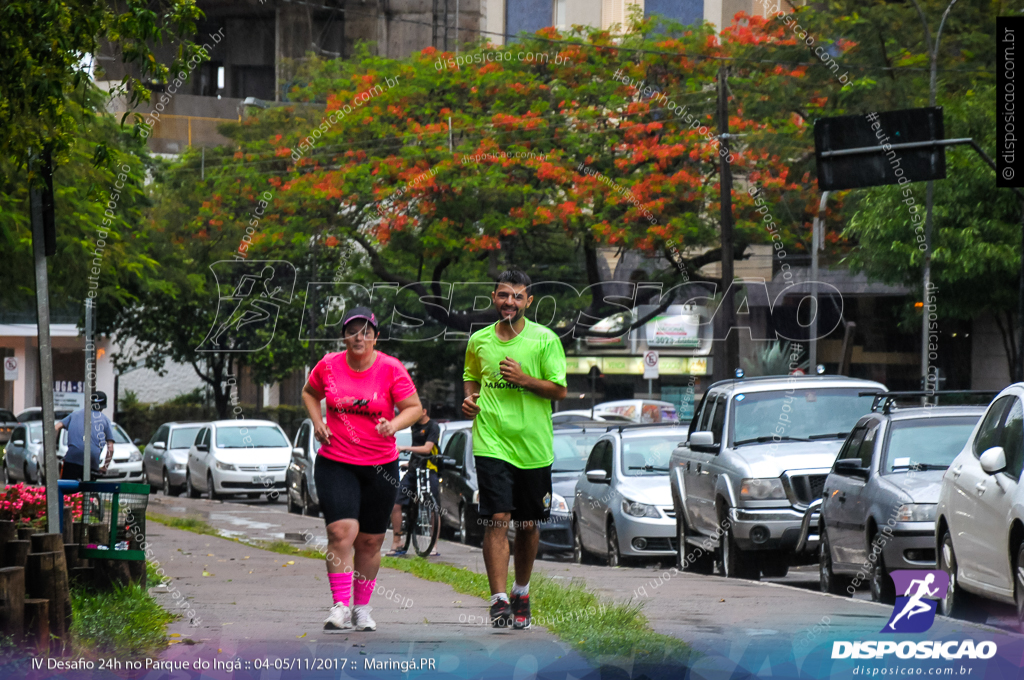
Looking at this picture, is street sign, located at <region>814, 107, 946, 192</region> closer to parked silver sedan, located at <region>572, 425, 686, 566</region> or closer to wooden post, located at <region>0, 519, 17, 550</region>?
parked silver sedan, located at <region>572, 425, 686, 566</region>

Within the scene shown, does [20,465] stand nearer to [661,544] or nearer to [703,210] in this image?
[703,210]

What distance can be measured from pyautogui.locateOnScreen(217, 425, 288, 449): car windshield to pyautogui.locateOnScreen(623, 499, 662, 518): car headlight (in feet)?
50.2

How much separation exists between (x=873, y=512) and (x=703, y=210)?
68.6ft

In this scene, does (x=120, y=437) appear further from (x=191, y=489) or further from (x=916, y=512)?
(x=916, y=512)

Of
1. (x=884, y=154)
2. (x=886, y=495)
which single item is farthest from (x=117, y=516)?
(x=884, y=154)

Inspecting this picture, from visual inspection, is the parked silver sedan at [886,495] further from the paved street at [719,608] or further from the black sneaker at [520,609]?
the black sneaker at [520,609]

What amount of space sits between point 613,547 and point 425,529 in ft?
6.63

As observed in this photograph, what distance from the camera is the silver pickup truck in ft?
40.1

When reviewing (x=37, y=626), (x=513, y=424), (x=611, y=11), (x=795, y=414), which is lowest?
(x=37, y=626)

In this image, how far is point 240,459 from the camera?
2791 cm

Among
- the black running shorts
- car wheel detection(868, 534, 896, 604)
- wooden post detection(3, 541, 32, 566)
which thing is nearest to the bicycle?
car wheel detection(868, 534, 896, 604)

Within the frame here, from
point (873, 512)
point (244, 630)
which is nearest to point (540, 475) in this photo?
point (244, 630)

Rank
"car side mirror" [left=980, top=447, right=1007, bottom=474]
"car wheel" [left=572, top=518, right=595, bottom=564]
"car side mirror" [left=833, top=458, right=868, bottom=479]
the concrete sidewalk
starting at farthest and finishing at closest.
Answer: "car wheel" [left=572, top=518, right=595, bottom=564], "car side mirror" [left=833, top=458, right=868, bottom=479], "car side mirror" [left=980, top=447, right=1007, bottom=474], the concrete sidewalk

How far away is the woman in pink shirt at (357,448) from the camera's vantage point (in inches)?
294
